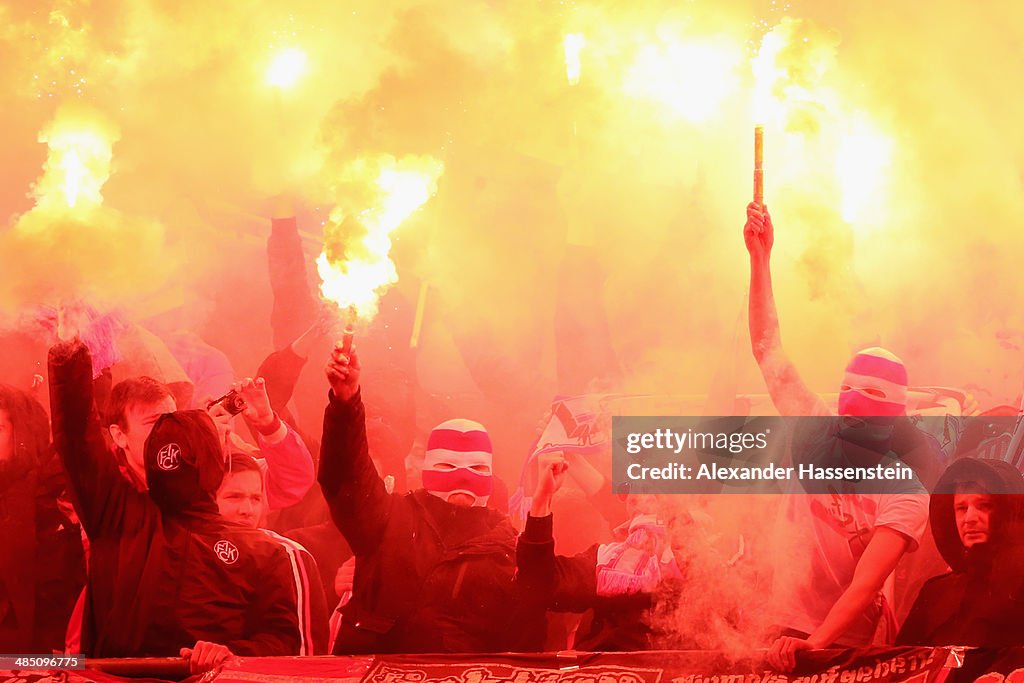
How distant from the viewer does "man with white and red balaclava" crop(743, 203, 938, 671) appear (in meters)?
5.33

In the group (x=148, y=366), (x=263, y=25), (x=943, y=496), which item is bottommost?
(x=943, y=496)

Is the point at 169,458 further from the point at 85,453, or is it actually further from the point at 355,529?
the point at 355,529

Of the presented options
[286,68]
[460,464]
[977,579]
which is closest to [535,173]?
[286,68]

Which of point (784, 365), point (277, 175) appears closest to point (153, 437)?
point (277, 175)

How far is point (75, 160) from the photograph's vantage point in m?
5.66

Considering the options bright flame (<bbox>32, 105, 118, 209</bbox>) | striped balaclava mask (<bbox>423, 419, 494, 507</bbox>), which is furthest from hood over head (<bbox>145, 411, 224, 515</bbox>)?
bright flame (<bbox>32, 105, 118, 209</bbox>)

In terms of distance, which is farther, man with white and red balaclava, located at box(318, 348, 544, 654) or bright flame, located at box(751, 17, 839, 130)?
bright flame, located at box(751, 17, 839, 130)

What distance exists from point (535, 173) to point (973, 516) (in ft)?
8.95

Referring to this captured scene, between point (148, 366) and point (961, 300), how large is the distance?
4.11m

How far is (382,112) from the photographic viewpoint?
225 inches

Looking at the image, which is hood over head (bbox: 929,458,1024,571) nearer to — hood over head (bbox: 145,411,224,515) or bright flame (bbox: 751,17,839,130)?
bright flame (bbox: 751,17,839,130)

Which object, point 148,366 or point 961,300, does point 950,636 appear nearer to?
point 961,300

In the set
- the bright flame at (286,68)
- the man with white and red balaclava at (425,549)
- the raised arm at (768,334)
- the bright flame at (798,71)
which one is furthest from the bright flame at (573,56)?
the man with white and red balaclava at (425,549)

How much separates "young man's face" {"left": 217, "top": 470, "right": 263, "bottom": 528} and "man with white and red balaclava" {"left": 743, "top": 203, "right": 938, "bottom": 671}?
2592 mm
